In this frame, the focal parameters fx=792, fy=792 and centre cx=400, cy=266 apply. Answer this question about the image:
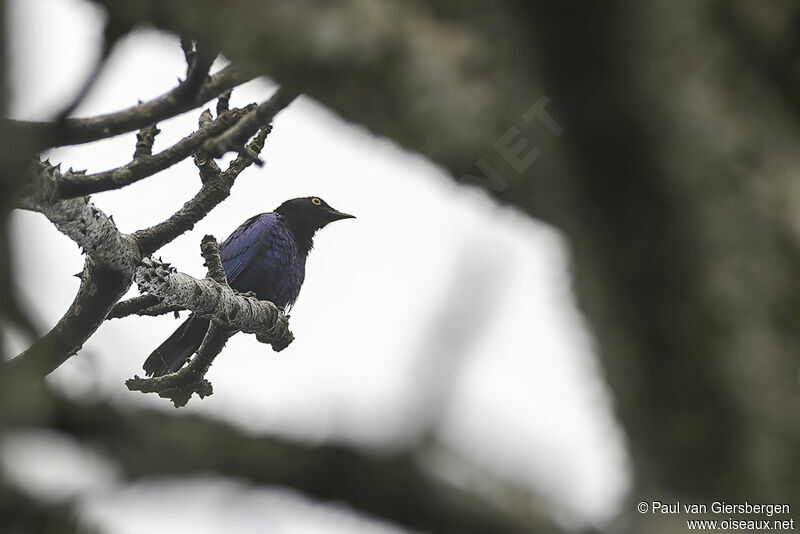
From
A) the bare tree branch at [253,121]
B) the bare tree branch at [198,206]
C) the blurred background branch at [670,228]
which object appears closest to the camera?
the blurred background branch at [670,228]

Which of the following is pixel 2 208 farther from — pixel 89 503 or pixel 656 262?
pixel 656 262

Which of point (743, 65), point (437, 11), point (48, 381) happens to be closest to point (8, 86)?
point (48, 381)

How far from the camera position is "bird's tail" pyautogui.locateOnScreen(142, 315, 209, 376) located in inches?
258

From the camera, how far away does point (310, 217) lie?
8.49 meters

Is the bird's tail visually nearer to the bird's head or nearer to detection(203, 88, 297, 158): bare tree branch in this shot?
the bird's head

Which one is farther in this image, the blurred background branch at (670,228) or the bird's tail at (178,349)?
the bird's tail at (178,349)

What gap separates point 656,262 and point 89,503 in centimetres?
79

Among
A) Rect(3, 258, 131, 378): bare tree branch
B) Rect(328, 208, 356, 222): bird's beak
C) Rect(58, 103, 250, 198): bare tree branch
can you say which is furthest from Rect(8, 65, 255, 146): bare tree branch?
Rect(328, 208, 356, 222): bird's beak

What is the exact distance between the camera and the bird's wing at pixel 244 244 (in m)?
7.88

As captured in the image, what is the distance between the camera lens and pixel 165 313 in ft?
17.3

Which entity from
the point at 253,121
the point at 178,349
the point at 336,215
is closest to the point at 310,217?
the point at 336,215

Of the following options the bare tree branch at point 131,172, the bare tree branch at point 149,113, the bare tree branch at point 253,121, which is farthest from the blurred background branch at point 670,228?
the bare tree branch at point 131,172

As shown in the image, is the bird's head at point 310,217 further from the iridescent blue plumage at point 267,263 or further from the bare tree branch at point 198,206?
the bare tree branch at point 198,206

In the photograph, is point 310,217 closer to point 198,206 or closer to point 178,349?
point 178,349
